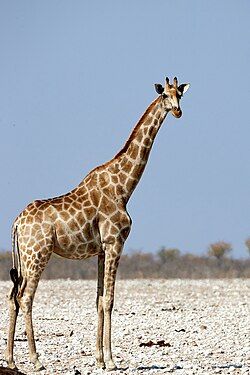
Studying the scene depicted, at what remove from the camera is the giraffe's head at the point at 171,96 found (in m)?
15.3

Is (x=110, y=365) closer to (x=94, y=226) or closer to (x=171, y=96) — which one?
(x=94, y=226)

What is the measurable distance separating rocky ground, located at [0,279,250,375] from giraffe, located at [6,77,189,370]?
0.68 metres

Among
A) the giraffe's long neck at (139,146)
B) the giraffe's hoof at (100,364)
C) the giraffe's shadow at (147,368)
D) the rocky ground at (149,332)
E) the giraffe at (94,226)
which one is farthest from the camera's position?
the giraffe's long neck at (139,146)

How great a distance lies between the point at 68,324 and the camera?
2047 cm

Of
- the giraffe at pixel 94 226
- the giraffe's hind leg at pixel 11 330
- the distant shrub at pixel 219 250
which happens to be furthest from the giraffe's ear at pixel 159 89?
the distant shrub at pixel 219 250

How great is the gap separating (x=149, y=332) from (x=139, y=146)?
454cm

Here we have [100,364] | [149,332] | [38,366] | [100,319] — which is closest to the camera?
[38,366]

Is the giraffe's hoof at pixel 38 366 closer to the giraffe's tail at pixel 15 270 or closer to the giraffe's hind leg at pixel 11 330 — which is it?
the giraffe's hind leg at pixel 11 330

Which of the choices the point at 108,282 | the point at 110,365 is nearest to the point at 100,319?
the point at 108,282

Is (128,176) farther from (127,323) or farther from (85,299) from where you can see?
(85,299)

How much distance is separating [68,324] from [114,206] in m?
5.84

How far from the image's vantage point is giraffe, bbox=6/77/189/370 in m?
14.6

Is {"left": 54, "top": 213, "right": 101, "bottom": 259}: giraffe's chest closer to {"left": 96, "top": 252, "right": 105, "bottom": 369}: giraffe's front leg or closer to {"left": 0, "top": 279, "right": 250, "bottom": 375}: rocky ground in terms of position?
{"left": 96, "top": 252, "right": 105, "bottom": 369}: giraffe's front leg

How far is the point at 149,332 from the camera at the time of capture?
19.1 metres
